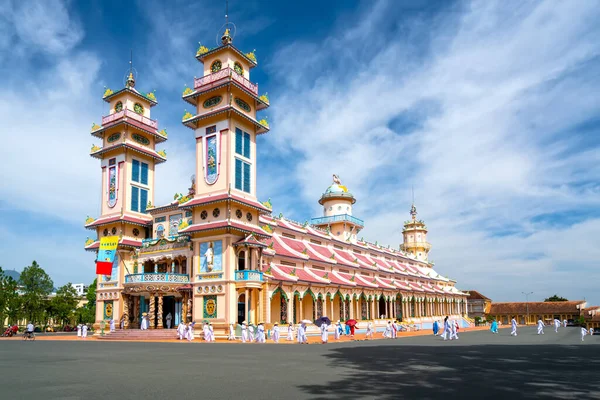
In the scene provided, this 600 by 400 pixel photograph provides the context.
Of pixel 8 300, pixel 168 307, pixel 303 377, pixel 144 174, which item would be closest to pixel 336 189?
pixel 144 174

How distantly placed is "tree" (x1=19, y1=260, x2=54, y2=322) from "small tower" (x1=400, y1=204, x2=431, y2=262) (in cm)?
6225

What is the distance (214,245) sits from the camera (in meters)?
38.1

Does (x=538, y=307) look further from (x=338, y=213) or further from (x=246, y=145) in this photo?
(x=246, y=145)

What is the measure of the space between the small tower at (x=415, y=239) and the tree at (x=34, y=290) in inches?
2451

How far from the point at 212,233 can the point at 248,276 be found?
4.43 m

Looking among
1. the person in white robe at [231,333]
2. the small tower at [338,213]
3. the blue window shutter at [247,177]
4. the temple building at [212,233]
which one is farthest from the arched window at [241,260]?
the small tower at [338,213]

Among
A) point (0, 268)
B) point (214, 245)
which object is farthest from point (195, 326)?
point (0, 268)

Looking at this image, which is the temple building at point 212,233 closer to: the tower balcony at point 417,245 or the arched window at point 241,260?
the arched window at point 241,260

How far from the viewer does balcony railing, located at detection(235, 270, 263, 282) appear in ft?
120

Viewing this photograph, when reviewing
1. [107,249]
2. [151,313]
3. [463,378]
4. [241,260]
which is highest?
[107,249]

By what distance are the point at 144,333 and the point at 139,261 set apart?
356 inches

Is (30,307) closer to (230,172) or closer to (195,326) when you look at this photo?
(195,326)

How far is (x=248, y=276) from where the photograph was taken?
3662 cm

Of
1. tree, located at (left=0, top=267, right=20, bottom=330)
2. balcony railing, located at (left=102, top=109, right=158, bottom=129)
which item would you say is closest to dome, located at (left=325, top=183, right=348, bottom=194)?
balcony railing, located at (left=102, top=109, right=158, bottom=129)
